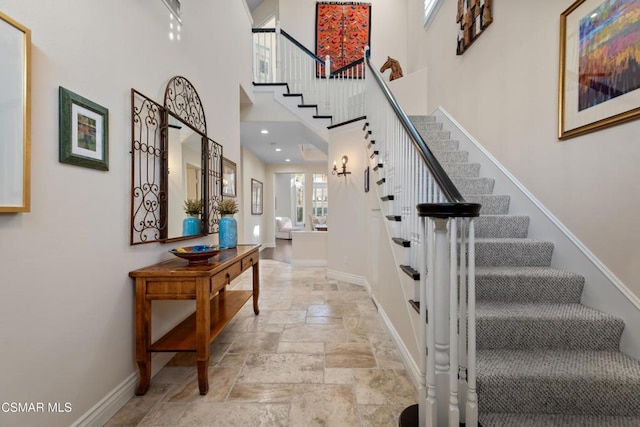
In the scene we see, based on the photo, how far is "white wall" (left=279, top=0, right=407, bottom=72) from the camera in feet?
19.9

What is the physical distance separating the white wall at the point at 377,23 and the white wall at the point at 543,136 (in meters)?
2.64

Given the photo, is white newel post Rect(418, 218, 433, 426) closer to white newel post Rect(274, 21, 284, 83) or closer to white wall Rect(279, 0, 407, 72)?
white newel post Rect(274, 21, 284, 83)

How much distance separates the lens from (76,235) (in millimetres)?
1292

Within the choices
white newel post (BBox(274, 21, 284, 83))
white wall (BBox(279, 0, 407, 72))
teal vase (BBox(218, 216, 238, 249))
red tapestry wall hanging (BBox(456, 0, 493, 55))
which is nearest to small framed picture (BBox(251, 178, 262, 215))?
white newel post (BBox(274, 21, 284, 83))

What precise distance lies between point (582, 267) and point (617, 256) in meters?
0.22

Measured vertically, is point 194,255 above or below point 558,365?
above

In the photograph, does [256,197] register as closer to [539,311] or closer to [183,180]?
[183,180]

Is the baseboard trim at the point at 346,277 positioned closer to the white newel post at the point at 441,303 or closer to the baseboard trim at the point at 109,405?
the white newel post at the point at 441,303

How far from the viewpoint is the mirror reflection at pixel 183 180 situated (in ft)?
6.73

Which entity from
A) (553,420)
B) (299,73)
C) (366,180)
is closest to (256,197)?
(299,73)

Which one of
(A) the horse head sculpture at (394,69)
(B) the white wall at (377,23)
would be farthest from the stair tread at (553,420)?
(B) the white wall at (377,23)

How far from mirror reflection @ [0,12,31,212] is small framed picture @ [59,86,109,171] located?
7.0 inches

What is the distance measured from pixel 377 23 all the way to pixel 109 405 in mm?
7599

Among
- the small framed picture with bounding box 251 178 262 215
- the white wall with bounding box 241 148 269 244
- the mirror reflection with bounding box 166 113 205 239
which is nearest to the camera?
the mirror reflection with bounding box 166 113 205 239
